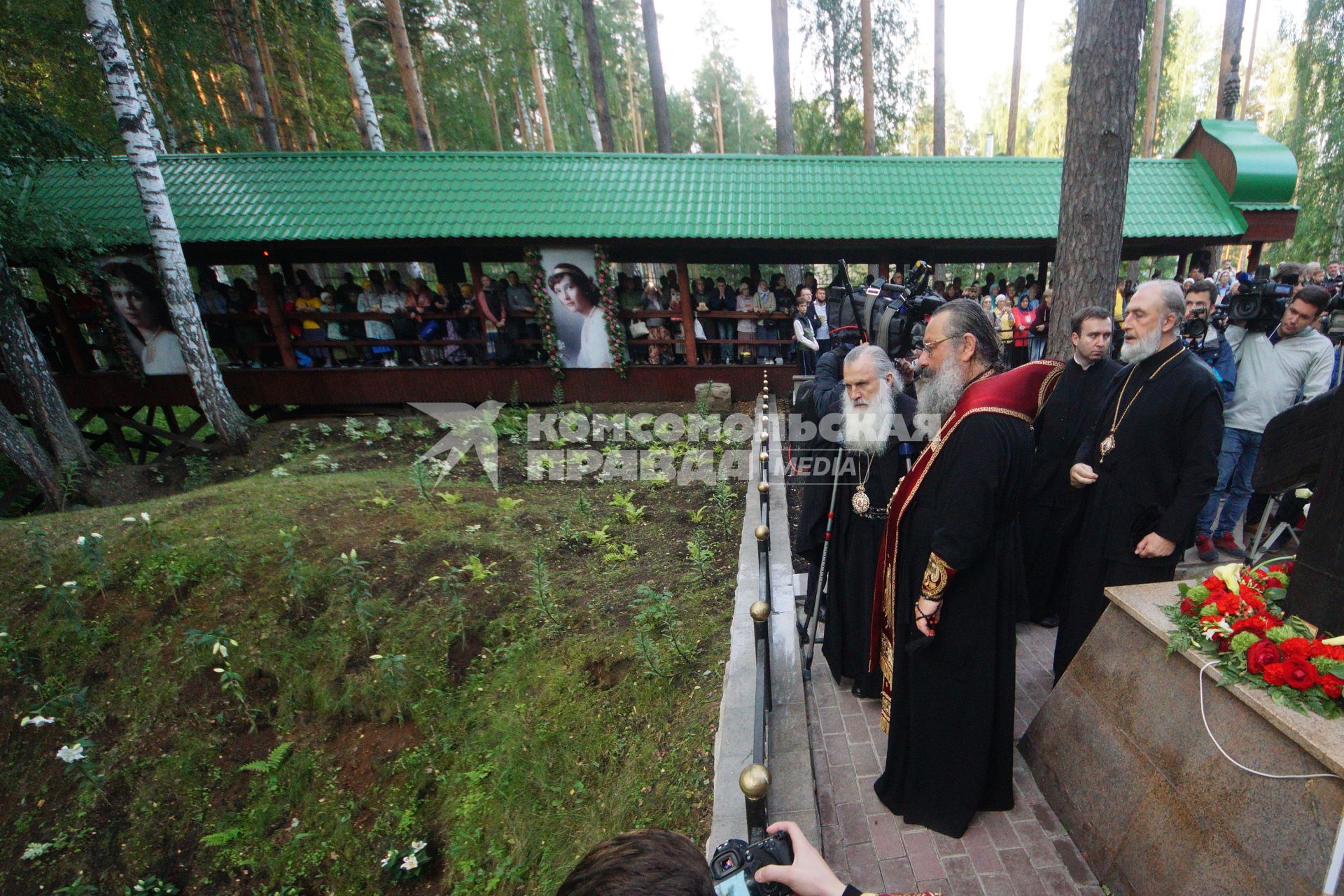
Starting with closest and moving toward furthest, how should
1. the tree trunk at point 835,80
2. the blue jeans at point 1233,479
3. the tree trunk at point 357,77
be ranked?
the blue jeans at point 1233,479, the tree trunk at point 357,77, the tree trunk at point 835,80

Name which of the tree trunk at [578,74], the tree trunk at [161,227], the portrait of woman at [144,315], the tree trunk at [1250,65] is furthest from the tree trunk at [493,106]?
the tree trunk at [1250,65]

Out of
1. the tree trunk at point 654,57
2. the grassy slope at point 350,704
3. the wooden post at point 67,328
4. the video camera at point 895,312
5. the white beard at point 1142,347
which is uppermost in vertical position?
the tree trunk at point 654,57

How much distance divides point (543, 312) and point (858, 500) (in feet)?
27.5

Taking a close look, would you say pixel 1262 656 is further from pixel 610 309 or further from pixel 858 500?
pixel 610 309

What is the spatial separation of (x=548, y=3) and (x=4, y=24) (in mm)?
14368

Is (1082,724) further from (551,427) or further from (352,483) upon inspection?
(551,427)

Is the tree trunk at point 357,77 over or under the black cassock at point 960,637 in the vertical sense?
over

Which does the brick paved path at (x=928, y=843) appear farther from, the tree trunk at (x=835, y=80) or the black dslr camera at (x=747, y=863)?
the tree trunk at (x=835, y=80)

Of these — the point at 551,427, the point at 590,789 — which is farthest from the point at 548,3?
the point at 590,789

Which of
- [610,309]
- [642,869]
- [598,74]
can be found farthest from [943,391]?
[598,74]

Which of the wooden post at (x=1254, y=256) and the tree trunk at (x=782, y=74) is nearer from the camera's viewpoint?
the wooden post at (x=1254, y=256)

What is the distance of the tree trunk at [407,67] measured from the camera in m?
12.0

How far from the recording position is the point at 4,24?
1047 cm

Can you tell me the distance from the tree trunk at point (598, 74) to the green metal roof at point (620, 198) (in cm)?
545
